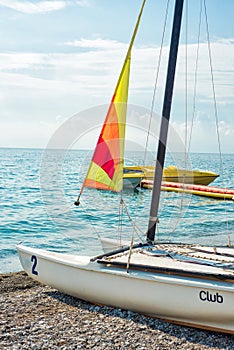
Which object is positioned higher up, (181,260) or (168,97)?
(168,97)

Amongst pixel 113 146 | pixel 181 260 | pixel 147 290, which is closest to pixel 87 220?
pixel 113 146

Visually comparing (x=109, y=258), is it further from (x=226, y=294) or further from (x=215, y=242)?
(x=215, y=242)

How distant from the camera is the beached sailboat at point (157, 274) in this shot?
6512mm

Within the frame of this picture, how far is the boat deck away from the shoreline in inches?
30.7

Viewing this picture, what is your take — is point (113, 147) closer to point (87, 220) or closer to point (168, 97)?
point (168, 97)

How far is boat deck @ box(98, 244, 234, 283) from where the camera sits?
22.1ft

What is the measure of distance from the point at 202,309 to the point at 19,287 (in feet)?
13.1

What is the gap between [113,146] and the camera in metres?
7.95

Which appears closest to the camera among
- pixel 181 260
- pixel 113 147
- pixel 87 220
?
pixel 181 260

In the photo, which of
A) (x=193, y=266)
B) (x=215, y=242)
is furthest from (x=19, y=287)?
(x=215, y=242)

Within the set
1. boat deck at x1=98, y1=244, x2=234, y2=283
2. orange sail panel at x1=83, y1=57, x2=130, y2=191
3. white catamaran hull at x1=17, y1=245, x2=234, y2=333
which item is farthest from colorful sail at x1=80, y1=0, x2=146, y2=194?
white catamaran hull at x1=17, y1=245, x2=234, y2=333

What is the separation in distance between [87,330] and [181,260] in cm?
182

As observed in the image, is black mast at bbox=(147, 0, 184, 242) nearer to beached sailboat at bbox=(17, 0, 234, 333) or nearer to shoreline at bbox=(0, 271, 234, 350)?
beached sailboat at bbox=(17, 0, 234, 333)

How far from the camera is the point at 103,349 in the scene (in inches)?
243
